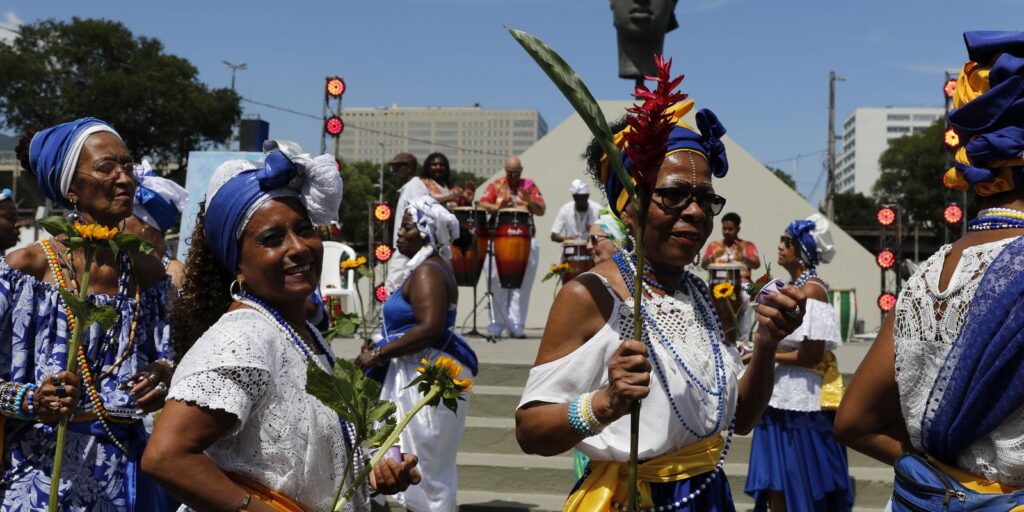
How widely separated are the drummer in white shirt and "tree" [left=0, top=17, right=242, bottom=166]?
104 feet

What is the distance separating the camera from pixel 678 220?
292cm

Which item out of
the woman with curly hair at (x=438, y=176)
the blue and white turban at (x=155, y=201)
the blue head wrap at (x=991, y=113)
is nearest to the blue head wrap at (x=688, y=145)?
the blue head wrap at (x=991, y=113)

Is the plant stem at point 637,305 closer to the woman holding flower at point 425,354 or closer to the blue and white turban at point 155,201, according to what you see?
the blue and white turban at point 155,201

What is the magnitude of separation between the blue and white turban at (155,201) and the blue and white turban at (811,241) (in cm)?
382

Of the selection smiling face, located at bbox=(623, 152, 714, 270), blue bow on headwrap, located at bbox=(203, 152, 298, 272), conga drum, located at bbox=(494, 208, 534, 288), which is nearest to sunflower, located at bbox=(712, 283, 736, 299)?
smiling face, located at bbox=(623, 152, 714, 270)

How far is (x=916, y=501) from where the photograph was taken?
8.09ft

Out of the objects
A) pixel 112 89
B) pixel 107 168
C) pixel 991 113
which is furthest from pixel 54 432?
pixel 112 89

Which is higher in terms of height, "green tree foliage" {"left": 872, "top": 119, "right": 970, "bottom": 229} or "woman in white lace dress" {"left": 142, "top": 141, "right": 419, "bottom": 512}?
"green tree foliage" {"left": 872, "top": 119, "right": 970, "bottom": 229}

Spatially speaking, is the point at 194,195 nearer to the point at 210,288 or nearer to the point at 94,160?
the point at 94,160

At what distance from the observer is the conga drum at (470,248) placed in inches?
493

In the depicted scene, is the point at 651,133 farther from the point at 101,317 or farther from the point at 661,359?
the point at 101,317

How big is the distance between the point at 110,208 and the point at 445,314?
2707mm

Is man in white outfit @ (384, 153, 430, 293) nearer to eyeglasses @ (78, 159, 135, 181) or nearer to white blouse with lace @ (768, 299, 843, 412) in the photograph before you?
white blouse with lace @ (768, 299, 843, 412)

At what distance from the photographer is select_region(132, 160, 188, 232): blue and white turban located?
5215mm
